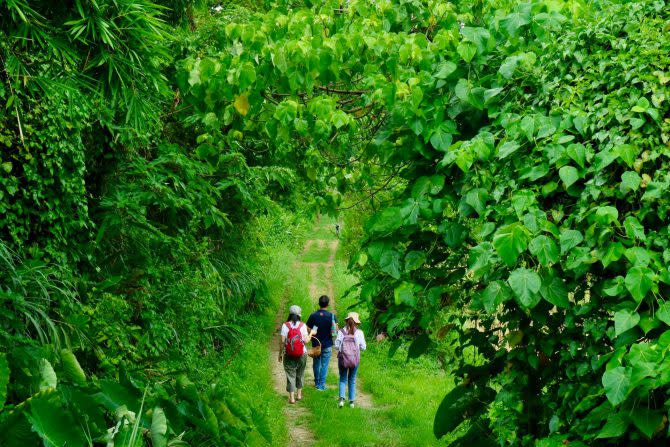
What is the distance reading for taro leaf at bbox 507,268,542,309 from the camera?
3.17 meters

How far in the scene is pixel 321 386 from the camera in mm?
11219

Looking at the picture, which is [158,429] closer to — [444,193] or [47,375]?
[47,375]

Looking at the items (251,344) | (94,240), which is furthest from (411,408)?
(94,240)

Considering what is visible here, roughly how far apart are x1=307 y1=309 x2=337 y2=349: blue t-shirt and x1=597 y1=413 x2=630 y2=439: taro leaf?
766 cm

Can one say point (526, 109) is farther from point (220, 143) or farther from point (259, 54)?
point (220, 143)

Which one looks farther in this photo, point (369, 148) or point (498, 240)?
point (369, 148)

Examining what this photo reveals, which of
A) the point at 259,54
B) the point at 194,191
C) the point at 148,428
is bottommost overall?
the point at 148,428

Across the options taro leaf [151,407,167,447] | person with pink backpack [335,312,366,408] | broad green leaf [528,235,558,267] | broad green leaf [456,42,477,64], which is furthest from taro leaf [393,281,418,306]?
person with pink backpack [335,312,366,408]

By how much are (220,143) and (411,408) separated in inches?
232

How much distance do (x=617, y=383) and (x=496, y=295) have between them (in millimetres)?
768

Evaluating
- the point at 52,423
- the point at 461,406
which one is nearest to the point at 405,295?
the point at 461,406

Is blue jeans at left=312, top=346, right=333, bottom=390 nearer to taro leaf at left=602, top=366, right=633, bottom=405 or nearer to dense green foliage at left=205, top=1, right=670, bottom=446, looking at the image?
dense green foliage at left=205, top=1, right=670, bottom=446

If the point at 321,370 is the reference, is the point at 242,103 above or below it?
above

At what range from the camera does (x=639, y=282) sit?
283 cm
